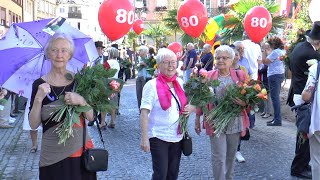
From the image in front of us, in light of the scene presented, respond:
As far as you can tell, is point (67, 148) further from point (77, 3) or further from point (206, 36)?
point (77, 3)

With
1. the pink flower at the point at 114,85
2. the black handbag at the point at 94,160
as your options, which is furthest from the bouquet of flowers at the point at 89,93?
the black handbag at the point at 94,160

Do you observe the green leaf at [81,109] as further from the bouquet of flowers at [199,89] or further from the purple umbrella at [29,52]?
the bouquet of flowers at [199,89]

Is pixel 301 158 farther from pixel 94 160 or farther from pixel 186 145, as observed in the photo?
pixel 94 160

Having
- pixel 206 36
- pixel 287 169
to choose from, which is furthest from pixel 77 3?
pixel 287 169

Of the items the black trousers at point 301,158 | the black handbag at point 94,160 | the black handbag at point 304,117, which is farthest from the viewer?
the black trousers at point 301,158

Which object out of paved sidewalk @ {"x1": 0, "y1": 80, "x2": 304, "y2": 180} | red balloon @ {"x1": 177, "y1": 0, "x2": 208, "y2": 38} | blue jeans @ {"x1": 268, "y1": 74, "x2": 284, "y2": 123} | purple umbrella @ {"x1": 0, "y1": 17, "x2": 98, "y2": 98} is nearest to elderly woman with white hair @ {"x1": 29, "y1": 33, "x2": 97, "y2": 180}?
purple umbrella @ {"x1": 0, "y1": 17, "x2": 98, "y2": 98}

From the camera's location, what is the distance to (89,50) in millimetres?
4164

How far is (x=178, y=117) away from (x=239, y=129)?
910 millimetres

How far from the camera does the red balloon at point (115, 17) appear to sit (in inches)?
348

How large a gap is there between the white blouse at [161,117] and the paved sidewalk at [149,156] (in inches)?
65.2

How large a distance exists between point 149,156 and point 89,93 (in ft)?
12.0

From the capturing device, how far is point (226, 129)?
4551 millimetres

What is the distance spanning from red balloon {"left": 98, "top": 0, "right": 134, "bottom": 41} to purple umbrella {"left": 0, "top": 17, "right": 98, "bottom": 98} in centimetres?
474

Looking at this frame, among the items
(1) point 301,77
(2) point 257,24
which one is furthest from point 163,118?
(2) point 257,24
